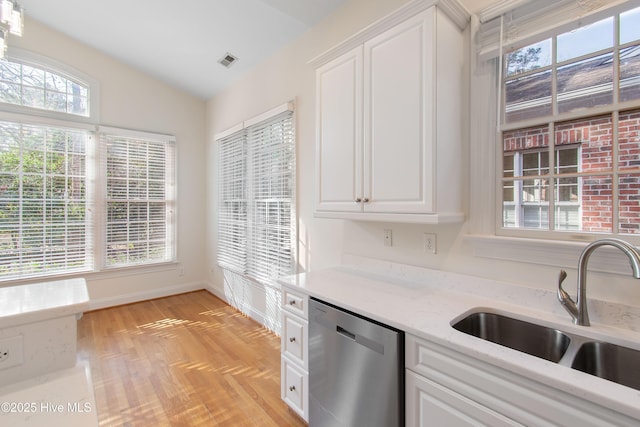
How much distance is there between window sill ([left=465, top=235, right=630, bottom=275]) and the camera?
1306 millimetres

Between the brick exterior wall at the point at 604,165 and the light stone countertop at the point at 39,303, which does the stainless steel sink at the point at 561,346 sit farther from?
the light stone countertop at the point at 39,303

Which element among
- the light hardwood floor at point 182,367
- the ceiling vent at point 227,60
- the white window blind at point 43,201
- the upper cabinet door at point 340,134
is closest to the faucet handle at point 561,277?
the upper cabinet door at point 340,134

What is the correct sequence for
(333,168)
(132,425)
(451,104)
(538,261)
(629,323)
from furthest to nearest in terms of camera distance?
(333,168), (132,425), (451,104), (538,261), (629,323)

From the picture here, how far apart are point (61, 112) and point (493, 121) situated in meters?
4.64

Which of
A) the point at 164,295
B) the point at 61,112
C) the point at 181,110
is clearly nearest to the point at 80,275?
the point at 164,295

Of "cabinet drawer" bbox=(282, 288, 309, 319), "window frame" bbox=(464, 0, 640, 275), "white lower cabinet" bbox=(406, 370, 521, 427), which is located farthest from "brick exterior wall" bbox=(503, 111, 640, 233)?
"cabinet drawer" bbox=(282, 288, 309, 319)

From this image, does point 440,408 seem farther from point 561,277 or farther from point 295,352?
point 295,352

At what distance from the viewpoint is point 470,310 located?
1490 millimetres

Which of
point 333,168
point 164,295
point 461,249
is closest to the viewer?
point 461,249

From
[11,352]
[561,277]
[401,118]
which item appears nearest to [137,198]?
[11,352]

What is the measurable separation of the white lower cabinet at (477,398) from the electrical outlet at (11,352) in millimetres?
1331

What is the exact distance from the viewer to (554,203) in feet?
5.03

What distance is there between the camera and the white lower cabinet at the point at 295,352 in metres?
1.86

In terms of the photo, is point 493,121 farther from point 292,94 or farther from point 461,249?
point 292,94
